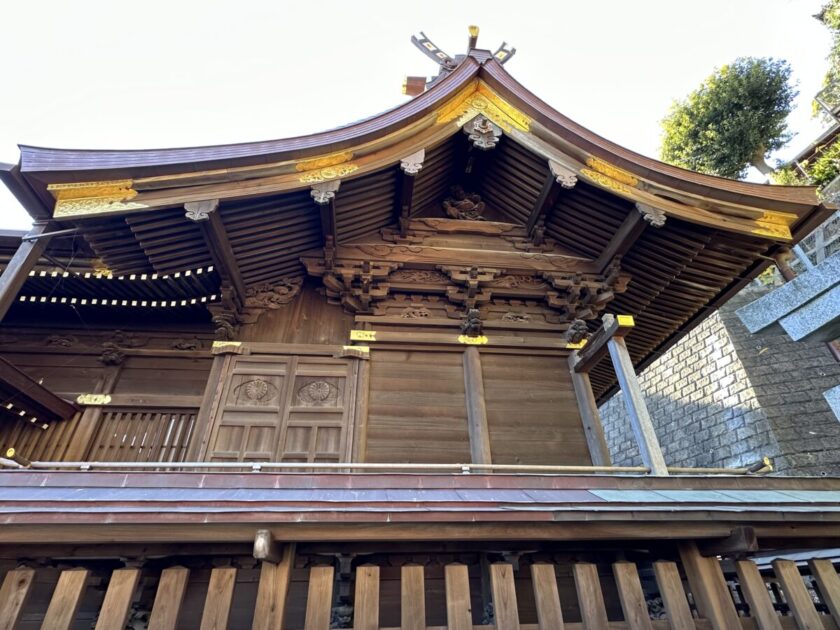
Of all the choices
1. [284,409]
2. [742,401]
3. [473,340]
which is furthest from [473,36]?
[742,401]

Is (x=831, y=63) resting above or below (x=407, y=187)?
above

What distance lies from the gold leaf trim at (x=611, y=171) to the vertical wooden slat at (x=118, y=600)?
586 centimetres

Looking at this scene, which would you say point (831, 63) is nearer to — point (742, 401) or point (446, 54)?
point (742, 401)

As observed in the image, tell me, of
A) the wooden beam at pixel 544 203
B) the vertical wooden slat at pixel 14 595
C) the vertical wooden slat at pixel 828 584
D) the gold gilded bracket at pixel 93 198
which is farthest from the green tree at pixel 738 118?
the vertical wooden slat at pixel 14 595

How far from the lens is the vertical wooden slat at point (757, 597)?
2973mm

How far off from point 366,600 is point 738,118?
22.2 metres

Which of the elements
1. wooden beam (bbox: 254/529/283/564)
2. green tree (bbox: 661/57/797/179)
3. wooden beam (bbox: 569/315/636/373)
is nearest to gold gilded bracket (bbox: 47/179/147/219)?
wooden beam (bbox: 254/529/283/564)

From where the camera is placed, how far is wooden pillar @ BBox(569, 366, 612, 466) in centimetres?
514

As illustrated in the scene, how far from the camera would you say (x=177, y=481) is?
316 centimetres

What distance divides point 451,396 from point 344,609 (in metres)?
2.69

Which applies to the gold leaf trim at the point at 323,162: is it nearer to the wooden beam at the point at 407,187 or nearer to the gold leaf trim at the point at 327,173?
the gold leaf trim at the point at 327,173

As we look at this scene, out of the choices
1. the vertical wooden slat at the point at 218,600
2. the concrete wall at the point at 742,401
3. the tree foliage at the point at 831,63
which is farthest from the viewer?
the tree foliage at the point at 831,63

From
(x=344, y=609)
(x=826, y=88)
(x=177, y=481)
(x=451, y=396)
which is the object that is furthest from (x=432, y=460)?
(x=826, y=88)

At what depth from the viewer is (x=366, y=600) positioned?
288 centimetres
